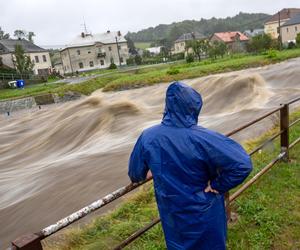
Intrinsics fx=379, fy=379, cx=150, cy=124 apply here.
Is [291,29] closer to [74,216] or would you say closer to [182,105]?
[182,105]

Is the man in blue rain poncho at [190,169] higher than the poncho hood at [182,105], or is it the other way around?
the poncho hood at [182,105]

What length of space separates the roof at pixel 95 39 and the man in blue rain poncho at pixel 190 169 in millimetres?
72905

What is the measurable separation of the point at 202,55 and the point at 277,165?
54362 mm

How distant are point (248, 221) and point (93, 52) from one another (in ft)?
233

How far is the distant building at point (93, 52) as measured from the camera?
72.2 m

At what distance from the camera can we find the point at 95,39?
248 ft

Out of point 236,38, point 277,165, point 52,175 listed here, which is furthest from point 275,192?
point 236,38

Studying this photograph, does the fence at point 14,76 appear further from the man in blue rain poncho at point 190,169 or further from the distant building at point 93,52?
the man in blue rain poncho at point 190,169

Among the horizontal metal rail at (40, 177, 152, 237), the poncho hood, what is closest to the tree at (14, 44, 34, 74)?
the horizontal metal rail at (40, 177, 152, 237)

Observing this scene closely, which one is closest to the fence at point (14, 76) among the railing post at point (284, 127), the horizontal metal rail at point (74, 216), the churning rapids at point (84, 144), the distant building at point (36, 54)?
the distant building at point (36, 54)

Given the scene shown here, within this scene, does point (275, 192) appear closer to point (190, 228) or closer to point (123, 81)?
point (190, 228)

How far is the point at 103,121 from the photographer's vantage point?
17172 millimetres

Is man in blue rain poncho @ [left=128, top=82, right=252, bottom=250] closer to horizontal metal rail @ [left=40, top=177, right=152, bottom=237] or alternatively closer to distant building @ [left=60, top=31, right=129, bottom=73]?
horizontal metal rail @ [left=40, top=177, right=152, bottom=237]

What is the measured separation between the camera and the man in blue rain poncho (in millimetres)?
2611
